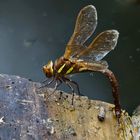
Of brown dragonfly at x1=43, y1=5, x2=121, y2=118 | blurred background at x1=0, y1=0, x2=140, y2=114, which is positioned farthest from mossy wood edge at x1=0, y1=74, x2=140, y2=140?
blurred background at x1=0, y1=0, x2=140, y2=114

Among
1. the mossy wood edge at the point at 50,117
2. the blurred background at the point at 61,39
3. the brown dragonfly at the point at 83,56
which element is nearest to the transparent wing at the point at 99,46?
the brown dragonfly at the point at 83,56

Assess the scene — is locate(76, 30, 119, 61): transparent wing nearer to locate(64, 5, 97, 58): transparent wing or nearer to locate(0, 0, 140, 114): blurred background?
locate(64, 5, 97, 58): transparent wing

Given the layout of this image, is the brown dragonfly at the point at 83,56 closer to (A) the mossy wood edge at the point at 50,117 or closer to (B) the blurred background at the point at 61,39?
(A) the mossy wood edge at the point at 50,117

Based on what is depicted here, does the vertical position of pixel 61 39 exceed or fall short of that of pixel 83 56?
it exceeds it

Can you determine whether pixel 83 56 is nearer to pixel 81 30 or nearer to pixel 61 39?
pixel 81 30

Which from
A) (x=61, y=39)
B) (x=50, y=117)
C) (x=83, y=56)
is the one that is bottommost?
(x=50, y=117)

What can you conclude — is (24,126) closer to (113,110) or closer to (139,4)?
(113,110)

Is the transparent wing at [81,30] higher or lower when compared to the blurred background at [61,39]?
lower

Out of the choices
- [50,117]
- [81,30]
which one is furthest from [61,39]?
[50,117]
